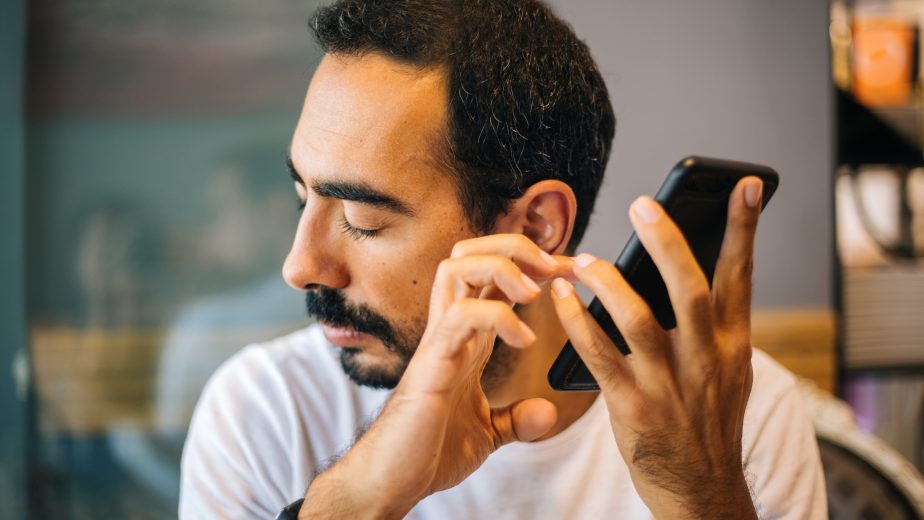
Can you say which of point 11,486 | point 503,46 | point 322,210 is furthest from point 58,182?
point 503,46

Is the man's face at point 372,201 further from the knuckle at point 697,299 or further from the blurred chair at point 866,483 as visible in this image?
the blurred chair at point 866,483

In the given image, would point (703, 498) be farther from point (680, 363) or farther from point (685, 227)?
point (685, 227)

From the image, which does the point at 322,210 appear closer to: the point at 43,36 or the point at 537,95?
the point at 537,95

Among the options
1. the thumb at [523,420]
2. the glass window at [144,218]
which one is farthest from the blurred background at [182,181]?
the thumb at [523,420]

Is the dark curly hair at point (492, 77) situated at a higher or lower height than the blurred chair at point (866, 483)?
higher

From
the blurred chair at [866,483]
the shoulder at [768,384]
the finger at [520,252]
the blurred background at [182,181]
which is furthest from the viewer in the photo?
the blurred background at [182,181]

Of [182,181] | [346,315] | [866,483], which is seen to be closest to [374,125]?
[346,315]

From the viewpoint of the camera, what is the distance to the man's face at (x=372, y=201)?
994 millimetres

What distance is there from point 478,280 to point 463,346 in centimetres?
7

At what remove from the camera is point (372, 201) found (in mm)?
991

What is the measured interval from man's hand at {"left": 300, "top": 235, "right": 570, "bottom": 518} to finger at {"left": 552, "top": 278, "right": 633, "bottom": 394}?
35 millimetres

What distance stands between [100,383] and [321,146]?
139cm

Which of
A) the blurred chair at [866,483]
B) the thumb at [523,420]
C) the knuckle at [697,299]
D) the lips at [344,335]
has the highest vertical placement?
the knuckle at [697,299]

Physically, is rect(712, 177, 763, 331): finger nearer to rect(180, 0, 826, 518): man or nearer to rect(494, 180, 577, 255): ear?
rect(180, 0, 826, 518): man
